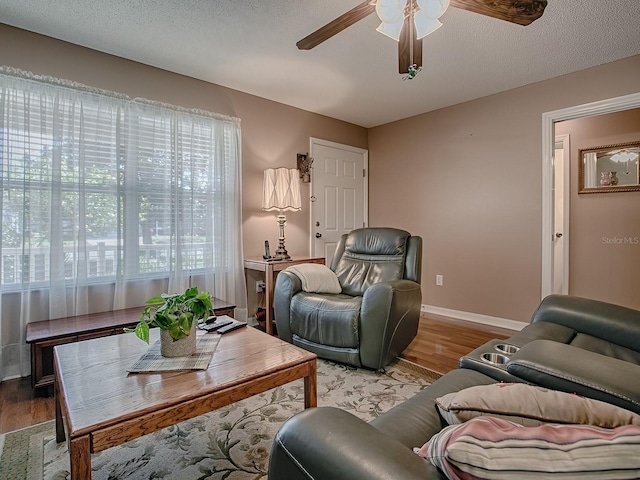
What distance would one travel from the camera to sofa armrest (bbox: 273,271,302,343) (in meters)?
2.58

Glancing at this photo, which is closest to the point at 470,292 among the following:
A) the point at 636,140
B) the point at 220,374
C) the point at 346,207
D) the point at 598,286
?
the point at 598,286

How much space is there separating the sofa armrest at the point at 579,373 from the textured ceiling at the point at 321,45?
2073 mm

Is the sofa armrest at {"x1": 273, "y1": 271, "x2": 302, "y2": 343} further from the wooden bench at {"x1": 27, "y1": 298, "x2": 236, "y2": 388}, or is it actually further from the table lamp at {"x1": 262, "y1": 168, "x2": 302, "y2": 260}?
the wooden bench at {"x1": 27, "y1": 298, "x2": 236, "y2": 388}

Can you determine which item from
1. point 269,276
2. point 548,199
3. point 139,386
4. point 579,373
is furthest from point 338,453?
point 548,199

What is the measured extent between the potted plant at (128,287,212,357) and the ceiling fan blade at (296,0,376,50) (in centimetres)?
150

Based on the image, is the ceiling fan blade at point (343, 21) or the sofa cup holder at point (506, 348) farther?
the ceiling fan blade at point (343, 21)

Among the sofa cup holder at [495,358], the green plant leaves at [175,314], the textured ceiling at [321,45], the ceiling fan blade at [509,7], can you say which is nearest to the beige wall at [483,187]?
the textured ceiling at [321,45]

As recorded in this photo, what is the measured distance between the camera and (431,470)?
0.58 metres

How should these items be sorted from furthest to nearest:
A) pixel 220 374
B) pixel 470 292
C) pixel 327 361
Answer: pixel 470 292
pixel 327 361
pixel 220 374

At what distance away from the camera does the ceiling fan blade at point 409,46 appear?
5.68 ft

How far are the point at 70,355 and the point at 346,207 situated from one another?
3443mm

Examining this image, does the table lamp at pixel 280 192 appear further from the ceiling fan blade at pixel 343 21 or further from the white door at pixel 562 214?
the white door at pixel 562 214

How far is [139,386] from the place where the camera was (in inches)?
46.3

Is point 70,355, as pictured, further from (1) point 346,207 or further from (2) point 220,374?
(1) point 346,207
